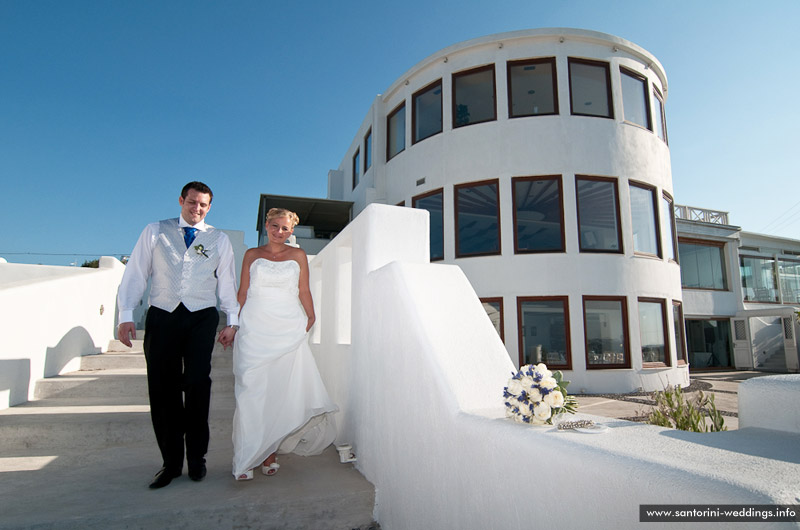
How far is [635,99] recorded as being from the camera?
11695 millimetres

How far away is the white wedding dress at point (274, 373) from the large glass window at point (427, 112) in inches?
369

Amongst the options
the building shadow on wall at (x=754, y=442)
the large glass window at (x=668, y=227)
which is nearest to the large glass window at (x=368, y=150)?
the large glass window at (x=668, y=227)

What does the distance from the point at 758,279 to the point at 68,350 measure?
24.0 meters

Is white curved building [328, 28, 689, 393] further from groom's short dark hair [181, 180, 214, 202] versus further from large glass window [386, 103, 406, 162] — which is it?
groom's short dark hair [181, 180, 214, 202]

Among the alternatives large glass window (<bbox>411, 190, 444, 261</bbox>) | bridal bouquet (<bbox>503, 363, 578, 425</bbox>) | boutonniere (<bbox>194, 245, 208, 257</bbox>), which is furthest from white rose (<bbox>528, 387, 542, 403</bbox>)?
large glass window (<bbox>411, 190, 444, 261</bbox>)

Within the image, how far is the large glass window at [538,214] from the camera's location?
10469mm

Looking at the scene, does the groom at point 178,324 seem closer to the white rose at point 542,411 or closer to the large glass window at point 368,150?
the white rose at point 542,411

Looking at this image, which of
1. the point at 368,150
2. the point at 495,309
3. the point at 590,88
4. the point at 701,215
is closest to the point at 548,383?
the point at 495,309

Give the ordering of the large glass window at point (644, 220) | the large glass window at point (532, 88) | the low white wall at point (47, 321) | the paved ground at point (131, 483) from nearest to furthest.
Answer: the paved ground at point (131, 483)
the low white wall at point (47, 321)
the large glass window at point (532, 88)
the large glass window at point (644, 220)

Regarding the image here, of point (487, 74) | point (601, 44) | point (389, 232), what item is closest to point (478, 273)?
point (487, 74)

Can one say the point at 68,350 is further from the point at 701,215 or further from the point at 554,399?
the point at 701,215

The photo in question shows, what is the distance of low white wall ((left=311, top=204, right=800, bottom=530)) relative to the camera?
1.22 m

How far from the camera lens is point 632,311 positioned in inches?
409

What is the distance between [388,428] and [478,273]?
26.2ft
